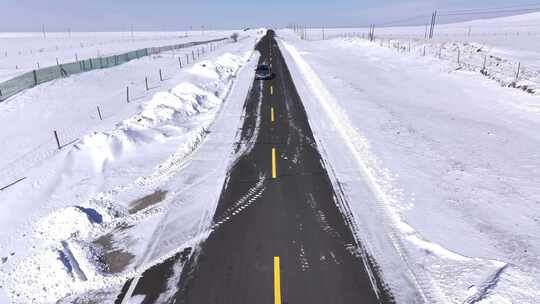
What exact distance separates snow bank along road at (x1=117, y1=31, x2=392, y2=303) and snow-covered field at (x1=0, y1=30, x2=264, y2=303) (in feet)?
1.99

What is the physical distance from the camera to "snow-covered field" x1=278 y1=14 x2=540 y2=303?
728 centimetres

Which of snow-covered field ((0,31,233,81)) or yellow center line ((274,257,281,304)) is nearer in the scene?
yellow center line ((274,257,281,304))

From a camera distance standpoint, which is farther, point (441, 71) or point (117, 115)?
point (441, 71)

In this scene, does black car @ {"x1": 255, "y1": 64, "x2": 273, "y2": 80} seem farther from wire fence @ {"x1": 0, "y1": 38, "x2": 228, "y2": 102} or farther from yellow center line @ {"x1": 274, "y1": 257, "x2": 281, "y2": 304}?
yellow center line @ {"x1": 274, "y1": 257, "x2": 281, "y2": 304}

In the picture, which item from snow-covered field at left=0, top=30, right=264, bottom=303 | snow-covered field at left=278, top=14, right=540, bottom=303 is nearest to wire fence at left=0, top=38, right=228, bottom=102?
snow-covered field at left=0, top=30, right=264, bottom=303

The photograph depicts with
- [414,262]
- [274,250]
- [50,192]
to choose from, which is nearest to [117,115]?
[50,192]

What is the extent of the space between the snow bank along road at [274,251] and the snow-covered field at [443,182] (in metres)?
0.65

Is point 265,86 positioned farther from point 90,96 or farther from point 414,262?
point 414,262

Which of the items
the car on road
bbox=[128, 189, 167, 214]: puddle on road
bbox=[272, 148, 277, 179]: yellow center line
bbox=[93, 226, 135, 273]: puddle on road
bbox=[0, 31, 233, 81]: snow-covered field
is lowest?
bbox=[93, 226, 135, 273]: puddle on road

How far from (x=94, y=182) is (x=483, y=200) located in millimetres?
11631

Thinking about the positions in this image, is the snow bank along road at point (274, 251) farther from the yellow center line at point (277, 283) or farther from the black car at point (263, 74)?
the black car at point (263, 74)

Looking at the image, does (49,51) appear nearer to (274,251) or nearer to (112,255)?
A: (112,255)

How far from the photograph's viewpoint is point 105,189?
455 inches

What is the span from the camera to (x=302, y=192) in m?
10.9
